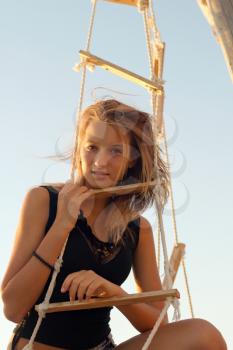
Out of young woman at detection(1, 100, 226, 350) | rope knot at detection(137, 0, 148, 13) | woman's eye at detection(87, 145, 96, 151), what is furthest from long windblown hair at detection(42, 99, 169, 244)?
rope knot at detection(137, 0, 148, 13)

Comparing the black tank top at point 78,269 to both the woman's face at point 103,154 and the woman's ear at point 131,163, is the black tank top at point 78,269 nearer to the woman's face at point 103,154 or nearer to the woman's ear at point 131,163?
the woman's face at point 103,154

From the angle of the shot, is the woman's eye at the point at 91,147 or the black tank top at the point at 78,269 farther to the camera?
the woman's eye at the point at 91,147

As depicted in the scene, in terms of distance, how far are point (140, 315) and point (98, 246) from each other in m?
0.40

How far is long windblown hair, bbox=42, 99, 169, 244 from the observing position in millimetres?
2895

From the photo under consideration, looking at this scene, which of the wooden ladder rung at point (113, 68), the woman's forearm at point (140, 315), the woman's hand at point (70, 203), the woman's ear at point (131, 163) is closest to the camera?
the woman's hand at point (70, 203)

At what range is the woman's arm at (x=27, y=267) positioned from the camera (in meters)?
2.33

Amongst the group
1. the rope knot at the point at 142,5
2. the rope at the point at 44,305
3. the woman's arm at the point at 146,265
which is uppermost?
the rope knot at the point at 142,5

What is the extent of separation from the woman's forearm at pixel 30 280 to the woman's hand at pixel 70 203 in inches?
1.8

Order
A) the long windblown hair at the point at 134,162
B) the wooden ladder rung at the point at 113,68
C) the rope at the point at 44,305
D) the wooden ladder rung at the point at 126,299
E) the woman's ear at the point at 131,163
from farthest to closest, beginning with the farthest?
the wooden ladder rung at the point at 113,68 → the woman's ear at the point at 131,163 → the long windblown hair at the point at 134,162 → the rope at the point at 44,305 → the wooden ladder rung at the point at 126,299

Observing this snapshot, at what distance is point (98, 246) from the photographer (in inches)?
108

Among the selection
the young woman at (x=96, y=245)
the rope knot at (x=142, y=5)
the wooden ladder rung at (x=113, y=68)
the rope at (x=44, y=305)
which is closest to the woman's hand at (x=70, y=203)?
the young woman at (x=96, y=245)

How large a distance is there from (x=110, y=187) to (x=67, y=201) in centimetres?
33

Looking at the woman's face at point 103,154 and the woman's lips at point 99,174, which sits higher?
the woman's face at point 103,154

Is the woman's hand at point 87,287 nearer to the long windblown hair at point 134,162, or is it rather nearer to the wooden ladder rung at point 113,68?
the long windblown hair at point 134,162
